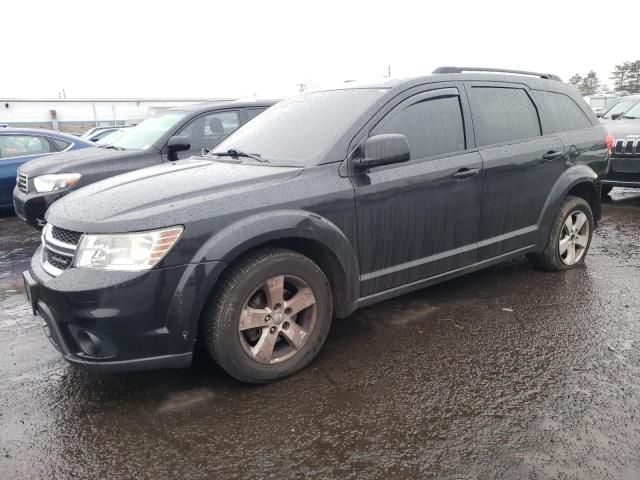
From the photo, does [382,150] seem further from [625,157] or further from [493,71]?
[625,157]

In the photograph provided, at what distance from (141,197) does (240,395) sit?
1224 millimetres

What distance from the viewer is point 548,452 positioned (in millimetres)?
2268

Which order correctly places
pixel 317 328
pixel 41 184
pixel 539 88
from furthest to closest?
pixel 41 184 < pixel 539 88 < pixel 317 328

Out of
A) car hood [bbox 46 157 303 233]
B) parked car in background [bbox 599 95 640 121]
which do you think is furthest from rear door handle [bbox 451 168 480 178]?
parked car in background [bbox 599 95 640 121]

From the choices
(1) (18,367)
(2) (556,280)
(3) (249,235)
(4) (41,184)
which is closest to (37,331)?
(1) (18,367)

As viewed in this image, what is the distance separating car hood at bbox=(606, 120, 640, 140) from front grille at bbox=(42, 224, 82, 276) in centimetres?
760

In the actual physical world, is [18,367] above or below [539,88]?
below

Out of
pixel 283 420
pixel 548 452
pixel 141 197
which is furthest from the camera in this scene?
pixel 141 197

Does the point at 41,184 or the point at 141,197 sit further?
the point at 41,184

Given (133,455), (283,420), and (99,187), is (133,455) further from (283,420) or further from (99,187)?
(99,187)

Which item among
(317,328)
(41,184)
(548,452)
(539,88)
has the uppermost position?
(539,88)

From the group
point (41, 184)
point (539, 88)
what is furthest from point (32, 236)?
point (539, 88)

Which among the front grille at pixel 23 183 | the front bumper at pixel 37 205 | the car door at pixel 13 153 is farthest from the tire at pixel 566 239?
the car door at pixel 13 153

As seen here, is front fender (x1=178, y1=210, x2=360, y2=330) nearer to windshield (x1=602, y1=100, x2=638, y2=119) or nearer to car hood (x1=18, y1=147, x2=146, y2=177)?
car hood (x1=18, y1=147, x2=146, y2=177)
